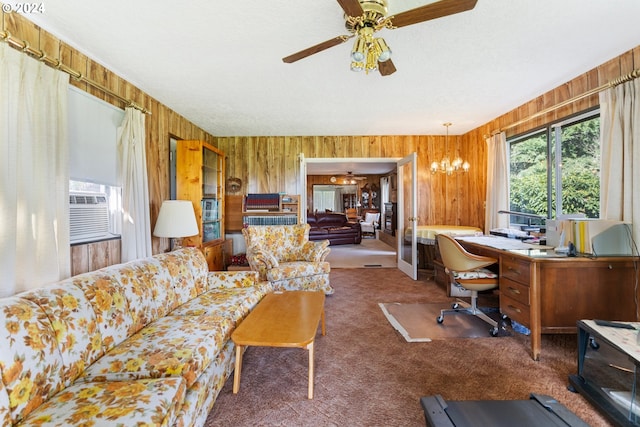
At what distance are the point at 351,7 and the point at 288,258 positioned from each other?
3.18 m

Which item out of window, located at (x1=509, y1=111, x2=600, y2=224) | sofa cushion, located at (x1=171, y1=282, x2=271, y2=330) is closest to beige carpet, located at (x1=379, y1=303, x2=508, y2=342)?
sofa cushion, located at (x1=171, y1=282, x2=271, y2=330)

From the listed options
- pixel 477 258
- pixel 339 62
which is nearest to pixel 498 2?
pixel 339 62

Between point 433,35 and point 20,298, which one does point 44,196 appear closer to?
point 20,298

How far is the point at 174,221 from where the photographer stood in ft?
9.29

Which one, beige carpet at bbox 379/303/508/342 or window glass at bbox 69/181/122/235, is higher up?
window glass at bbox 69/181/122/235

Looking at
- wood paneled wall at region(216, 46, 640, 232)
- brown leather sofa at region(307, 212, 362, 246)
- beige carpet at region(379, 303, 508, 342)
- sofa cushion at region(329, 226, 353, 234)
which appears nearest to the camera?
beige carpet at region(379, 303, 508, 342)

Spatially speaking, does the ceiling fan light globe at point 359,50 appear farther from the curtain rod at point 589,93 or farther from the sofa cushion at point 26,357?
the curtain rod at point 589,93

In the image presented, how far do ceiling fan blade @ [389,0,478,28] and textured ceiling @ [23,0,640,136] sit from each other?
1.19 feet

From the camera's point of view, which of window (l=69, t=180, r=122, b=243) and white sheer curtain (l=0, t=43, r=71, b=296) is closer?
white sheer curtain (l=0, t=43, r=71, b=296)

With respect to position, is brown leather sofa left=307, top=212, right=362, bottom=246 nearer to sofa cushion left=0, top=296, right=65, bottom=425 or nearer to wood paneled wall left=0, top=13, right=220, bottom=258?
wood paneled wall left=0, top=13, right=220, bottom=258

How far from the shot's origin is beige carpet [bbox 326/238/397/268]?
569 centimetres

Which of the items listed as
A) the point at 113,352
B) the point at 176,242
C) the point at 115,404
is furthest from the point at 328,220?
the point at 115,404

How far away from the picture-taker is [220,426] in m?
1.51

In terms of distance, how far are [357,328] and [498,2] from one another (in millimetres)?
2760
